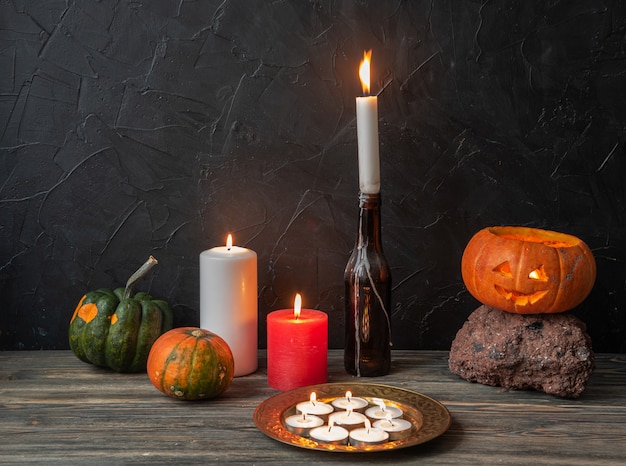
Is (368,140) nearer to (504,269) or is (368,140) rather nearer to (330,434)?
(504,269)

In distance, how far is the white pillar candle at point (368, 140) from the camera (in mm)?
1181

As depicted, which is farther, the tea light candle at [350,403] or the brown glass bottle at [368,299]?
the brown glass bottle at [368,299]

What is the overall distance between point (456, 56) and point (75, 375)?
31.8 inches

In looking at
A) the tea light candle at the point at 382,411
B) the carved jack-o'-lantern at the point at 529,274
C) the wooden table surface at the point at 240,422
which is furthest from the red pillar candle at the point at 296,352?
the carved jack-o'-lantern at the point at 529,274

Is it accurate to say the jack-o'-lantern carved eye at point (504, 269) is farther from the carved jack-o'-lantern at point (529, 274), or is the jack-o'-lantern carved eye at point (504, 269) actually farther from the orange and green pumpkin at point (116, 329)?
the orange and green pumpkin at point (116, 329)

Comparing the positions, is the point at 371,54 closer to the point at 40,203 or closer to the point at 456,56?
the point at 456,56

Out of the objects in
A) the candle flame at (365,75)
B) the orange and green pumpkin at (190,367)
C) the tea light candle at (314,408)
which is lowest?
the tea light candle at (314,408)

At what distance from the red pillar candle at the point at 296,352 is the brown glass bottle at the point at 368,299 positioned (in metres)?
0.07

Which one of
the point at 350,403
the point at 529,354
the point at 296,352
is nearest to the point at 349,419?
the point at 350,403

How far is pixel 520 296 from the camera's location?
3.77 feet

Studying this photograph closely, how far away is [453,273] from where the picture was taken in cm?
135

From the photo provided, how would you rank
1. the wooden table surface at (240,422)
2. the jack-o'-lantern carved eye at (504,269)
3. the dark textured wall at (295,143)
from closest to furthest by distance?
the wooden table surface at (240,422) < the jack-o'-lantern carved eye at (504,269) < the dark textured wall at (295,143)

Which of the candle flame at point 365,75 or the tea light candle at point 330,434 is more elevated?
the candle flame at point 365,75

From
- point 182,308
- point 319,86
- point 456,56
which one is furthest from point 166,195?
point 456,56
